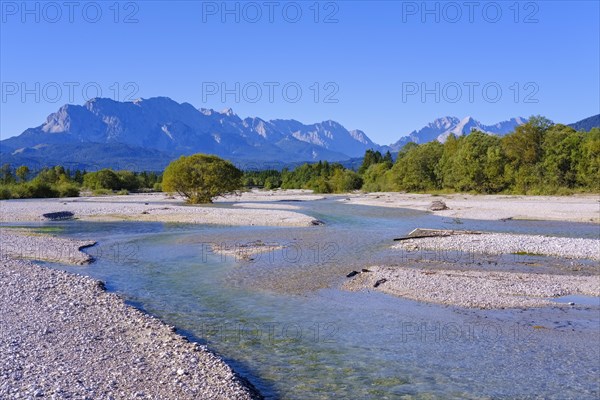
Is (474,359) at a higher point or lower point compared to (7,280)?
lower

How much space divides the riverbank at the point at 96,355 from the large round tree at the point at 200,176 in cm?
6484

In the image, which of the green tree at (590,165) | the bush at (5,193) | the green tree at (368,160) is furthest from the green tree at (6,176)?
the green tree at (590,165)

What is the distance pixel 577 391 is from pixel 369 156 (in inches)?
6629

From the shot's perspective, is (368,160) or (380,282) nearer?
(380,282)

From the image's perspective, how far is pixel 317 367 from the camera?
Answer: 12.6 meters

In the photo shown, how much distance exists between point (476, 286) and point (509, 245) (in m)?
12.6

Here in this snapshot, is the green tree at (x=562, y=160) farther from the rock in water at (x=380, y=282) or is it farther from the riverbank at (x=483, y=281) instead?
the rock in water at (x=380, y=282)

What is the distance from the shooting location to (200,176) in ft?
273

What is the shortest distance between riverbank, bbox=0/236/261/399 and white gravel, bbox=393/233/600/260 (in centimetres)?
2104

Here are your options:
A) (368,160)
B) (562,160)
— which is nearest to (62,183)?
(368,160)

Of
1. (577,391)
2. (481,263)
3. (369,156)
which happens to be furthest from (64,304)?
(369,156)

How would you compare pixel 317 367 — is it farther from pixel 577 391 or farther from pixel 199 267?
pixel 199 267

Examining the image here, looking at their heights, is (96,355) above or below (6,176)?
below

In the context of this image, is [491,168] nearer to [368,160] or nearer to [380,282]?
[368,160]
